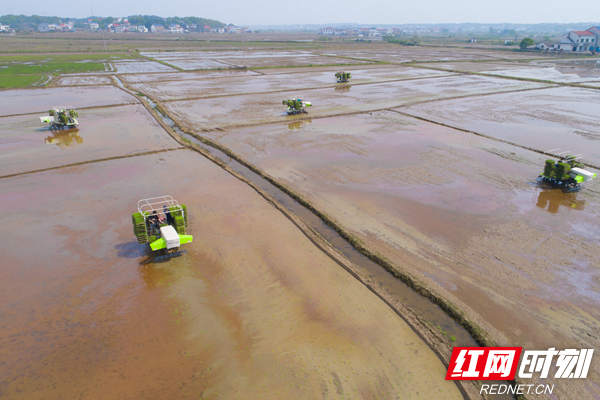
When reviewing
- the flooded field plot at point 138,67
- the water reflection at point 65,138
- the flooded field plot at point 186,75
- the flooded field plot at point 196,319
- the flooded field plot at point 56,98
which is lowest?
the flooded field plot at point 196,319

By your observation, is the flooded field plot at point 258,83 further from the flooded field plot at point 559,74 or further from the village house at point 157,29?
the village house at point 157,29

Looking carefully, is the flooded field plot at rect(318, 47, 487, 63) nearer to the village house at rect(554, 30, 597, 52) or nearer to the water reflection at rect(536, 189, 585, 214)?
the village house at rect(554, 30, 597, 52)

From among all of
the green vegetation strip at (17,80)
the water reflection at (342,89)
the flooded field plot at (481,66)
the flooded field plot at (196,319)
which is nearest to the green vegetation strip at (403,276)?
the flooded field plot at (196,319)

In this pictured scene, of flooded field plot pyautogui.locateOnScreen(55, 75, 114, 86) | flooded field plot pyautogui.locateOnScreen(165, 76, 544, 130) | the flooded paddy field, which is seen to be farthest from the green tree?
flooded field plot pyautogui.locateOnScreen(55, 75, 114, 86)

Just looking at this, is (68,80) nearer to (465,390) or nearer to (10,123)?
(10,123)

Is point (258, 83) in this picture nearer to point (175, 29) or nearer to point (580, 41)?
point (580, 41)

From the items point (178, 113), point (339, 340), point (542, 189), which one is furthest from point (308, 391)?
point (178, 113)
